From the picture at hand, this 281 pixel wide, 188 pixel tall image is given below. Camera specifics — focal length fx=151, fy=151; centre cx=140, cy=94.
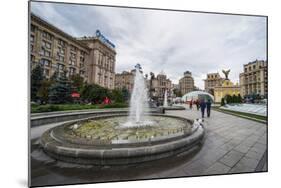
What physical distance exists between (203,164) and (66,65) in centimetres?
269

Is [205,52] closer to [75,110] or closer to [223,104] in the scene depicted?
[223,104]

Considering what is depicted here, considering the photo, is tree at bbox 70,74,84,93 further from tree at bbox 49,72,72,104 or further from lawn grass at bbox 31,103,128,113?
lawn grass at bbox 31,103,128,113

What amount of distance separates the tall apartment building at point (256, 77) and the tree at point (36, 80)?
352 centimetres

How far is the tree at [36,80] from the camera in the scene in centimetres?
213

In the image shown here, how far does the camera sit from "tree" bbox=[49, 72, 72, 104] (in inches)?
92.4

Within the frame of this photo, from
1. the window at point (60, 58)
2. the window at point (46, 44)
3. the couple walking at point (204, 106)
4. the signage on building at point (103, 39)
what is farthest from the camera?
the couple walking at point (204, 106)

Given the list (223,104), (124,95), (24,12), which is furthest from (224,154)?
(24,12)

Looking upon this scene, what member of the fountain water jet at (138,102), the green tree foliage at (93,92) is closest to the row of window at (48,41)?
the green tree foliage at (93,92)

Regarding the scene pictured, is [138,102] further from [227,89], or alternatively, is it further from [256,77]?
[256,77]

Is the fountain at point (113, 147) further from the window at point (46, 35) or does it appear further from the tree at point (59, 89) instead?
the window at point (46, 35)

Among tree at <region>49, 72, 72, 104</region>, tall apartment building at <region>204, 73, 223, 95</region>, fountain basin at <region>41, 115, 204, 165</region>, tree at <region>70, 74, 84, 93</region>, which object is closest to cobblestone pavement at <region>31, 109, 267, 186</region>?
fountain basin at <region>41, 115, 204, 165</region>

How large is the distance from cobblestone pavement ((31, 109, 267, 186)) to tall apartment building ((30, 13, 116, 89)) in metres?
1.04

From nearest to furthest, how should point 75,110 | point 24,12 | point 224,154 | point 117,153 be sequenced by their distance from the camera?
point 117,153, point 24,12, point 224,154, point 75,110

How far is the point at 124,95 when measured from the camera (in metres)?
3.55
